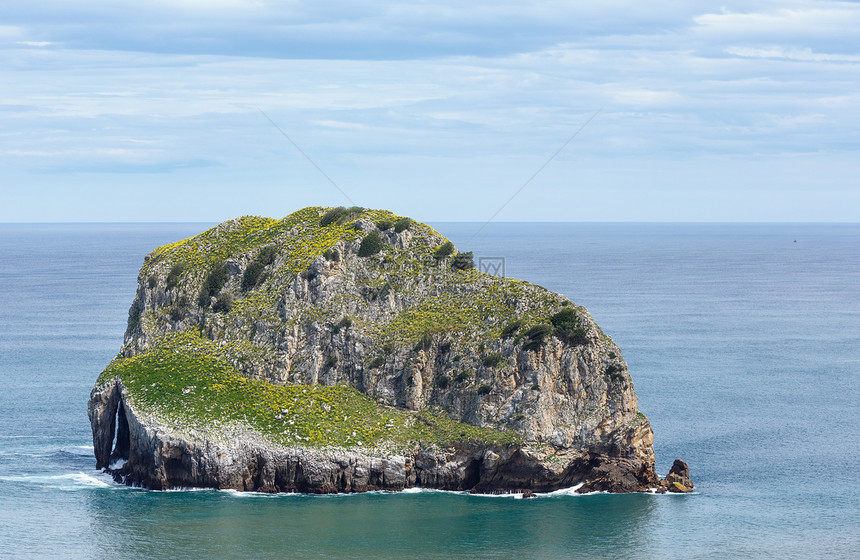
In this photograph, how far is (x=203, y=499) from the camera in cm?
8325

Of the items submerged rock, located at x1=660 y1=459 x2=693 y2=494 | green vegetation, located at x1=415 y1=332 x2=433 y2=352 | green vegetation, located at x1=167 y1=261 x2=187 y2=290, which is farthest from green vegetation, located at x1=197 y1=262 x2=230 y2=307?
submerged rock, located at x1=660 y1=459 x2=693 y2=494

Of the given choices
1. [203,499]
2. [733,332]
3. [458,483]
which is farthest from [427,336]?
[733,332]

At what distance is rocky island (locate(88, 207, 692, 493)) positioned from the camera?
85.6 meters

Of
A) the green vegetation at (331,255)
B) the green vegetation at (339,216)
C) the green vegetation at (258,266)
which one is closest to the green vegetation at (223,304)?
the green vegetation at (258,266)

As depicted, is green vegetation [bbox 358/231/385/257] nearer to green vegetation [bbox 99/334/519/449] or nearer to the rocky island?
the rocky island

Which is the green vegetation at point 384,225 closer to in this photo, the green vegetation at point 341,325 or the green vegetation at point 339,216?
the green vegetation at point 339,216

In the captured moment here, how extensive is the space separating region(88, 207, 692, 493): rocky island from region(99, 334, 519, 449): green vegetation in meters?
0.16

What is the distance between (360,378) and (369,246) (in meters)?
14.5

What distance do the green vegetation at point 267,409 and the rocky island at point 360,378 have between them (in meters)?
0.16

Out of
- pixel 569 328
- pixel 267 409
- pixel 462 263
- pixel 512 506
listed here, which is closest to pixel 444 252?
pixel 462 263

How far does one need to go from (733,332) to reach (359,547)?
112m

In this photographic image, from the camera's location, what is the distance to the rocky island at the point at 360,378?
85.6m

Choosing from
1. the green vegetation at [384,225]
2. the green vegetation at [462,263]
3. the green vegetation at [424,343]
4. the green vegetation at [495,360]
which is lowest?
the green vegetation at [495,360]

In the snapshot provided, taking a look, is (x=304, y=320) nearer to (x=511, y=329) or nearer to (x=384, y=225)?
(x=384, y=225)
